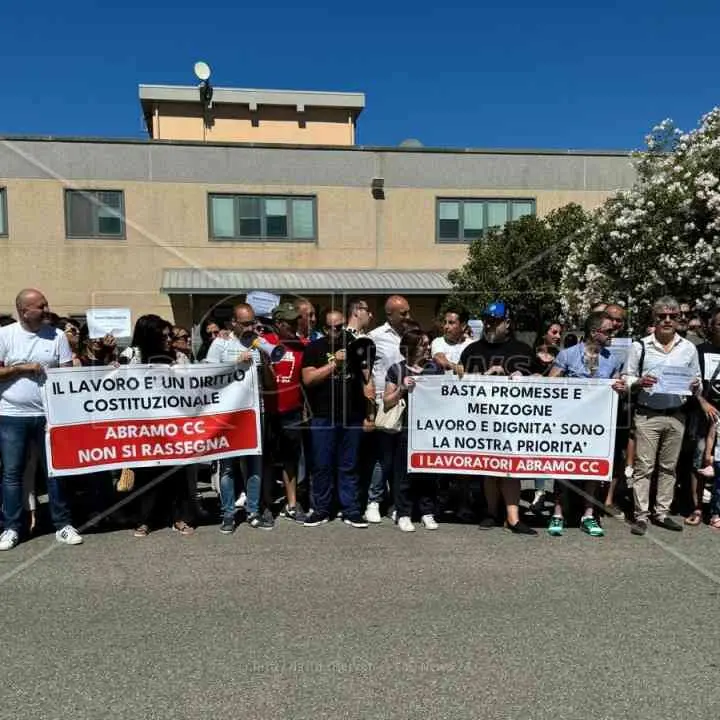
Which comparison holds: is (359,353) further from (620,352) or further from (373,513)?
(620,352)

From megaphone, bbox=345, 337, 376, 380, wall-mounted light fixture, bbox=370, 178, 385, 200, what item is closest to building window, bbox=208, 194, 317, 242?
wall-mounted light fixture, bbox=370, 178, 385, 200

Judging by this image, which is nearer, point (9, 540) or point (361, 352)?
point (9, 540)

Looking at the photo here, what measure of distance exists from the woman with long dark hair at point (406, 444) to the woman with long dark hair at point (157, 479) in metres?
1.98

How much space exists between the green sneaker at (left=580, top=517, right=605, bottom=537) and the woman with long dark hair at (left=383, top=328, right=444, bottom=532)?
4.49 ft

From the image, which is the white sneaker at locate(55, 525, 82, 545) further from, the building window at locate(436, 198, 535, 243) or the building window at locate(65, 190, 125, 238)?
the building window at locate(436, 198, 535, 243)

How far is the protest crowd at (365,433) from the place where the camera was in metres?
5.91

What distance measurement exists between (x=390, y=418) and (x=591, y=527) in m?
2.08

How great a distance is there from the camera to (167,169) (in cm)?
2220

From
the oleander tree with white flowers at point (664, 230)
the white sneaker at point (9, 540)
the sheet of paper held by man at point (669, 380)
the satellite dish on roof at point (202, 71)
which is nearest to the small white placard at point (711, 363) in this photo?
the sheet of paper held by man at point (669, 380)

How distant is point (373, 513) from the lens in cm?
651

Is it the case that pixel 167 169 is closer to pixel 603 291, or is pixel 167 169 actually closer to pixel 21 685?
pixel 603 291

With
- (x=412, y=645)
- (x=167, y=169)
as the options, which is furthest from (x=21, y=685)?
(x=167, y=169)

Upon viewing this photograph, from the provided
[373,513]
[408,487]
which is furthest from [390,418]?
[373,513]

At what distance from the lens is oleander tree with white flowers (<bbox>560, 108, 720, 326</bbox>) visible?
10688 millimetres
